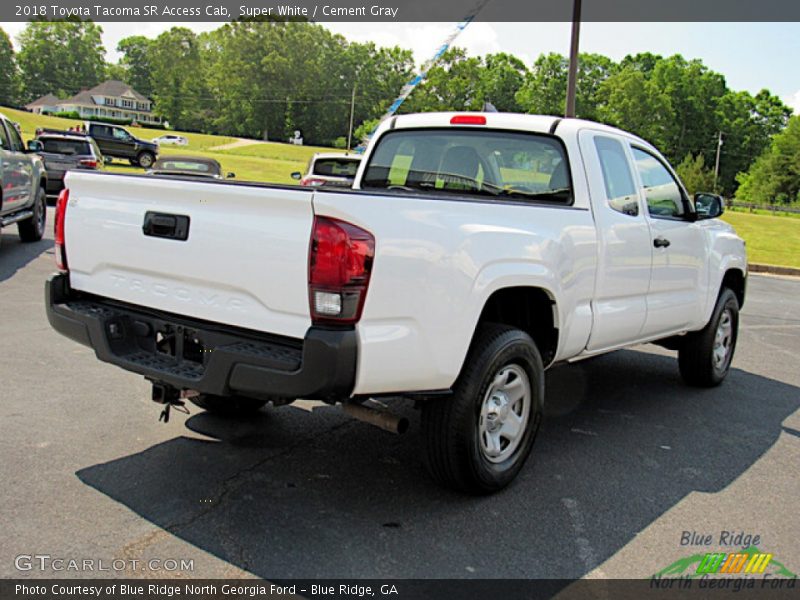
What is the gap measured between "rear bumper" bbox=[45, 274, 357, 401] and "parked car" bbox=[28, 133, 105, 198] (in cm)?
1602

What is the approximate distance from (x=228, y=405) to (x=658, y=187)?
339 cm

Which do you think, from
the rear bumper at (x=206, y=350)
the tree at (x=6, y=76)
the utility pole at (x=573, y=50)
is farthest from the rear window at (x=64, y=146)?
the tree at (x=6, y=76)

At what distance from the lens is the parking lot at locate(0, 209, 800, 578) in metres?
3.29

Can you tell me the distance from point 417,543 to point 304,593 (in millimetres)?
627

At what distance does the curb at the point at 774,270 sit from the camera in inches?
679

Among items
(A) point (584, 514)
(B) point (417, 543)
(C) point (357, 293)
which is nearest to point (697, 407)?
(A) point (584, 514)

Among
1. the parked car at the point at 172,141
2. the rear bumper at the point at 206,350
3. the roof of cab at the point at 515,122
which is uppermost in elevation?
the parked car at the point at 172,141

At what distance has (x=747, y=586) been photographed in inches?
129

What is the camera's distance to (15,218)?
37.2 ft

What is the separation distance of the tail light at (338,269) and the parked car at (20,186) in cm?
889

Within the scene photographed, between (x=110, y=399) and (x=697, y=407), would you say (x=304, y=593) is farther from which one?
(x=697, y=407)

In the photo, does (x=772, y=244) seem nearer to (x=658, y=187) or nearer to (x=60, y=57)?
(x=658, y=187)

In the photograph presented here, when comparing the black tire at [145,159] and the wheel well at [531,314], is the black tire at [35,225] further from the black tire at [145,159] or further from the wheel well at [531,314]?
the black tire at [145,159]

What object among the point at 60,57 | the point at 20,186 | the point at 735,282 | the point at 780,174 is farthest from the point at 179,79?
the point at 735,282
